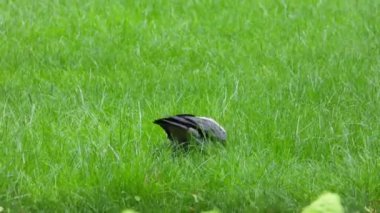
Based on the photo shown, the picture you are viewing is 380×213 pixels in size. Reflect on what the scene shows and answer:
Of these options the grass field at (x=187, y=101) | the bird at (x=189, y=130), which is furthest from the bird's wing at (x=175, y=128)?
Answer: the grass field at (x=187, y=101)

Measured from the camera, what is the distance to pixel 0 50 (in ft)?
21.2

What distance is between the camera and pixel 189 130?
448cm

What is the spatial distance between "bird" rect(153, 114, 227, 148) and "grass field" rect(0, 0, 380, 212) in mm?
90

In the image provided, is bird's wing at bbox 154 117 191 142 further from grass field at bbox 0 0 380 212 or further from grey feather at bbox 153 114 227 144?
grass field at bbox 0 0 380 212

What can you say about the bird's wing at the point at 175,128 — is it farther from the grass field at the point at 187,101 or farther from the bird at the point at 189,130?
the grass field at the point at 187,101

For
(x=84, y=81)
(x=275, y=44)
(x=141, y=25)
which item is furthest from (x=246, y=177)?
(x=141, y=25)

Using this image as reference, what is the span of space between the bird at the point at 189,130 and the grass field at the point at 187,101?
3.6 inches

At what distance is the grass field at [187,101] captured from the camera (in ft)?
13.4

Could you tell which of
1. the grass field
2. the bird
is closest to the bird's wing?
the bird

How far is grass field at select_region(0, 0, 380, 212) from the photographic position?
4.09 metres

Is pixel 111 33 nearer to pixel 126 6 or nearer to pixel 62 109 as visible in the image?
pixel 126 6

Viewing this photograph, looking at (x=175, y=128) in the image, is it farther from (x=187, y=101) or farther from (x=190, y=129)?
(x=187, y=101)

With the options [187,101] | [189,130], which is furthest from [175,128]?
[187,101]

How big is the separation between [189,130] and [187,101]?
987 millimetres
